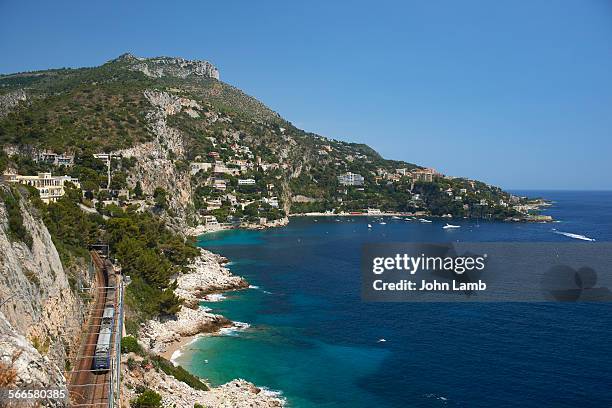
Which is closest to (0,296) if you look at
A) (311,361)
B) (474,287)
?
(311,361)

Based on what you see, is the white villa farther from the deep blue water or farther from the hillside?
the deep blue water

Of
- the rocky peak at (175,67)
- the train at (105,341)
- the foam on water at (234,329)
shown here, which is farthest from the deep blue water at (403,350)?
the rocky peak at (175,67)

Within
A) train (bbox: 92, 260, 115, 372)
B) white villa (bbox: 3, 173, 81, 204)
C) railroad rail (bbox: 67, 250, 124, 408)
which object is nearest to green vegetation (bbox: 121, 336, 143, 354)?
railroad rail (bbox: 67, 250, 124, 408)

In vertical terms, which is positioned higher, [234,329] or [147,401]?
[147,401]

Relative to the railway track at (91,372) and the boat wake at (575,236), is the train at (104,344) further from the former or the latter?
the boat wake at (575,236)

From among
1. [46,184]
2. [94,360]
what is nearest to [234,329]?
[94,360]

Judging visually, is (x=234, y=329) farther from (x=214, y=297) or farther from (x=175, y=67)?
(x=175, y=67)
